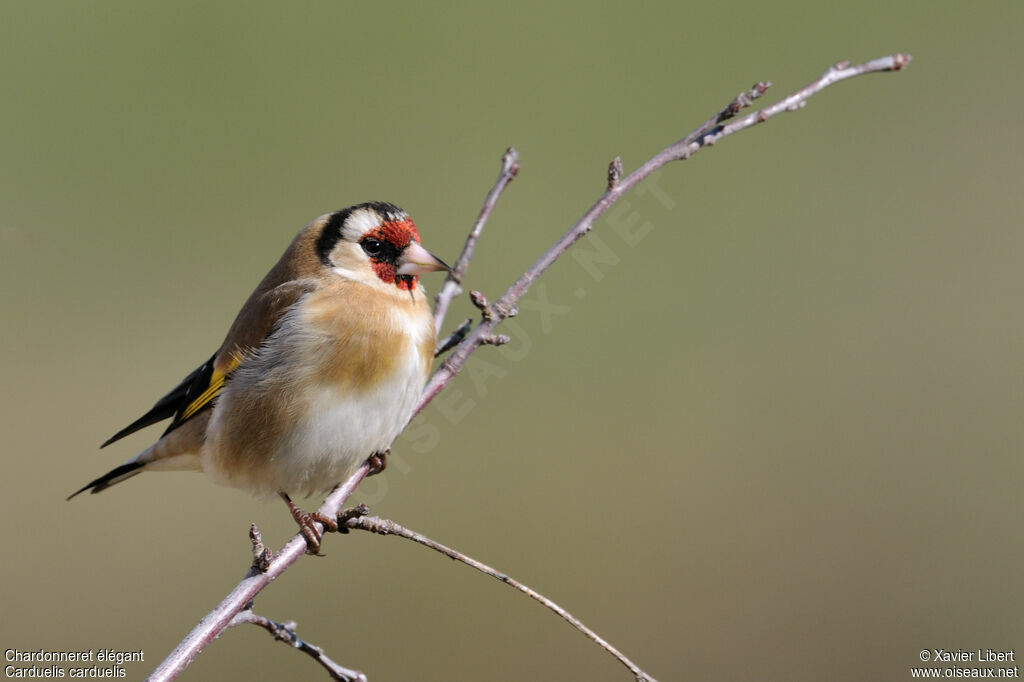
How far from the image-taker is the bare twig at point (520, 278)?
3055 mm

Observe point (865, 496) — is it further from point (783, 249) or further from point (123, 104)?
point (123, 104)

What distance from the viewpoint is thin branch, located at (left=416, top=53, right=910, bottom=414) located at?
3.57 m

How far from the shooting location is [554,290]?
932 centimetres

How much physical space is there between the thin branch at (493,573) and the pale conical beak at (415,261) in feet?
4.32

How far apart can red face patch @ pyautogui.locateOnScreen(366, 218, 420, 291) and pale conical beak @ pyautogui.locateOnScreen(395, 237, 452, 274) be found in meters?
0.03

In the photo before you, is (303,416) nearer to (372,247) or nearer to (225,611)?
(372,247)

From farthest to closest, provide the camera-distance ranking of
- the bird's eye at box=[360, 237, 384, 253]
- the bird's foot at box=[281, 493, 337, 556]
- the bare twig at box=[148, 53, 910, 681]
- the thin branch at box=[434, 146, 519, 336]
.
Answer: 1. the bird's eye at box=[360, 237, 384, 253]
2. the thin branch at box=[434, 146, 519, 336]
3. the bird's foot at box=[281, 493, 337, 556]
4. the bare twig at box=[148, 53, 910, 681]

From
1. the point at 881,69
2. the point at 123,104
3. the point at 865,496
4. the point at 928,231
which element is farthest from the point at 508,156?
the point at 123,104

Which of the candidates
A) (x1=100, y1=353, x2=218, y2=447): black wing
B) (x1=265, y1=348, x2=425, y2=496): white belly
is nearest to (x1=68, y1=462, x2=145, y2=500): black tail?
(x1=100, y1=353, x2=218, y2=447): black wing

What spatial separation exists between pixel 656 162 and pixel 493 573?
4.85 ft

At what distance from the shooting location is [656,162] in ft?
12.1

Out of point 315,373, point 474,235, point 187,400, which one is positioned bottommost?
point 187,400

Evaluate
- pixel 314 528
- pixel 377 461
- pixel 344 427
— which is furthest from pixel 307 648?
pixel 377 461

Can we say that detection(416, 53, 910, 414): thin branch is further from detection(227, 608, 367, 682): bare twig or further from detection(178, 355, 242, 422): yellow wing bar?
detection(227, 608, 367, 682): bare twig
